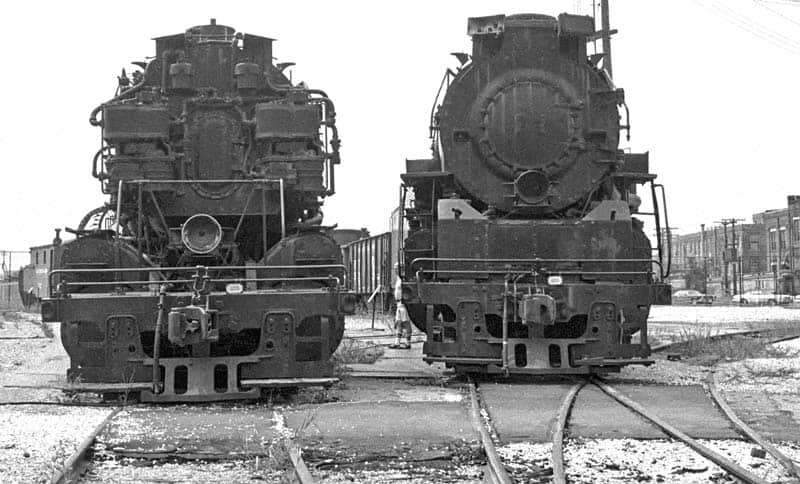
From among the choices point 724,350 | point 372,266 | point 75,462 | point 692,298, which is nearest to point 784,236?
point 692,298

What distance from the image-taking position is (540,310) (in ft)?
31.1

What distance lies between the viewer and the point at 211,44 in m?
10.4

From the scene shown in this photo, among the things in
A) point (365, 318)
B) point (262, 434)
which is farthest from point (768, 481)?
point (365, 318)

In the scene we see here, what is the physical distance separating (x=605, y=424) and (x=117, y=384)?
4208 millimetres

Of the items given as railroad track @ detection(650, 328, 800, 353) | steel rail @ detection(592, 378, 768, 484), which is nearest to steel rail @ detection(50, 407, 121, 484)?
steel rail @ detection(592, 378, 768, 484)

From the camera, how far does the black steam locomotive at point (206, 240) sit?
28.0ft

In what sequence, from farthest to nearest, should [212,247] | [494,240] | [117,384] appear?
1. [494,240]
2. [212,247]
3. [117,384]

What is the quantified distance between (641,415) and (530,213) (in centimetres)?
343

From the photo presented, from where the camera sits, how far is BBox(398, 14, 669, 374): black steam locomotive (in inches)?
391

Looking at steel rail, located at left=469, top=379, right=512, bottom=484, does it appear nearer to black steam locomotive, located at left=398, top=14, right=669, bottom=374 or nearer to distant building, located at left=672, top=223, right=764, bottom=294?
black steam locomotive, located at left=398, top=14, right=669, bottom=374

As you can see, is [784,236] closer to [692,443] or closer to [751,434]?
[751,434]

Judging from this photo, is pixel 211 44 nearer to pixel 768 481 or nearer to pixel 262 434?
pixel 262 434

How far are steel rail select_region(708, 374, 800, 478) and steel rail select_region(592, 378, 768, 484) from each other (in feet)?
1.02

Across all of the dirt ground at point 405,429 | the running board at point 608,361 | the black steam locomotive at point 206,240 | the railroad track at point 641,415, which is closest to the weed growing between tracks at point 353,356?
the dirt ground at point 405,429
